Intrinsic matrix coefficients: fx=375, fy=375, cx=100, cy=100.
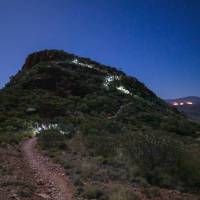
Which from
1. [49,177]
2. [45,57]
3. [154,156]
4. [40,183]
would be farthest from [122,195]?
[45,57]

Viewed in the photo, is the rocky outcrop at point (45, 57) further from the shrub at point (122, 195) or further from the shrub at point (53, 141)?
the shrub at point (122, 195)

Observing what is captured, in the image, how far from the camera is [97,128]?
32.6m

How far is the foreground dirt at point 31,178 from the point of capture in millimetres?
12718

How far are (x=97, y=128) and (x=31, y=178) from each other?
17.7 m

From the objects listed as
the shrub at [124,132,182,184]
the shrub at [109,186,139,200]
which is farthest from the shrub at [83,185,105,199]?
the shrub at [124,132,182,184]

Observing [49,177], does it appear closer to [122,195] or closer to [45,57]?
[122,195]

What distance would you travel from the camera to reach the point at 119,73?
75000mm

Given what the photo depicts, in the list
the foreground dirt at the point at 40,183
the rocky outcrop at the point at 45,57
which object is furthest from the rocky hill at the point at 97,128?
the foreground dirt at the point at 40,183

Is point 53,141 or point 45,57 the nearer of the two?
point 53,141

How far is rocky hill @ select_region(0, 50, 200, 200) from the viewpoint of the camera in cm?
1595

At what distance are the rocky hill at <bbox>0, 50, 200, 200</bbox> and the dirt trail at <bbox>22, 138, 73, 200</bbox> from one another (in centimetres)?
51

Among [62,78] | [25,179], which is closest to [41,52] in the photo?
[62,78]

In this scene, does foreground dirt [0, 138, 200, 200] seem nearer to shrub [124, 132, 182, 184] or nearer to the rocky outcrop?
shrub [124, 132, 182, 184]

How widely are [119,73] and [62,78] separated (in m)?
20.7
